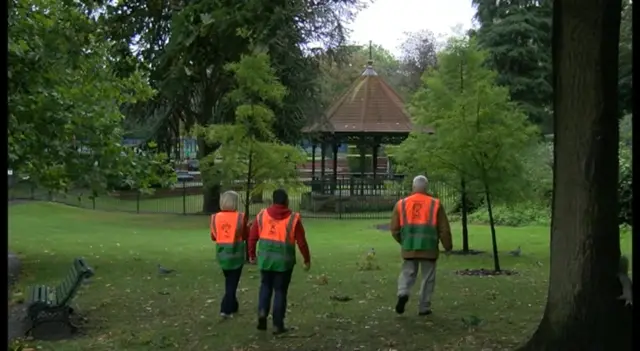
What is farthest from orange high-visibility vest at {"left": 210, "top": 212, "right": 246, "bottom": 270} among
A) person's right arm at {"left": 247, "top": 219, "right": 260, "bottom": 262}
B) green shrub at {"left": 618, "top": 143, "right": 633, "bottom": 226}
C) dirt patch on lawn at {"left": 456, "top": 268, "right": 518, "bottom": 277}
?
dirt patch on lawn at {"left": 456, "top": 268, "right": 518, "bottom": 277}

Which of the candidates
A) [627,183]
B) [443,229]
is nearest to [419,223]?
[443,229]

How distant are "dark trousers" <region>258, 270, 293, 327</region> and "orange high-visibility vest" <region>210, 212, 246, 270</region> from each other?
687 millimetres

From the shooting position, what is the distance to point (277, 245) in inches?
291

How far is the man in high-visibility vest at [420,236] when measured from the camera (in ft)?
27.0

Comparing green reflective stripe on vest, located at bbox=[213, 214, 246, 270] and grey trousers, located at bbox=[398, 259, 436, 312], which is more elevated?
green reflective stripe on vest, located at bbox=[213, 214, 246, 270]

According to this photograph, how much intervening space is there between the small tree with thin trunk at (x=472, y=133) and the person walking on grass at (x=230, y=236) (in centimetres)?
662

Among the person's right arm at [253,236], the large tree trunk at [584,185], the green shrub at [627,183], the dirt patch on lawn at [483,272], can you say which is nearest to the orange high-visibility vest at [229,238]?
the person's right arm at [253,236]

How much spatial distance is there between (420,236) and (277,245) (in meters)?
1.75

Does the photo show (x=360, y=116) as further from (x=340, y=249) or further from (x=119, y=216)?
(x=340, y=249)

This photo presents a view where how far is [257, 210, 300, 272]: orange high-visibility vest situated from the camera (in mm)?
7371

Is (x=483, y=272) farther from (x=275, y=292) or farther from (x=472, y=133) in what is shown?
(x=275, y=292)

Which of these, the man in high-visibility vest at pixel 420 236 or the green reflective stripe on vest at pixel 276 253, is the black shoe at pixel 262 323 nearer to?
the green reflective stripe on vest at pixel 276 253

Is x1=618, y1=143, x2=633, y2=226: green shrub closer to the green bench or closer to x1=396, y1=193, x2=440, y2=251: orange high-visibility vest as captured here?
x1=396, y1=193, x2=440, y2=251: orange high-visibility vest

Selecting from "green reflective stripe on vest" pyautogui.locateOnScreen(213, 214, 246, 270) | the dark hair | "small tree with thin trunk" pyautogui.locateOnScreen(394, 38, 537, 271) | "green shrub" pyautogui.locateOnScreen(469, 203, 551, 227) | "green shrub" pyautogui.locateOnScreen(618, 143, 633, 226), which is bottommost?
"green shrub" pyautogui.locateOnScreen(469, 203, 551, 227)
